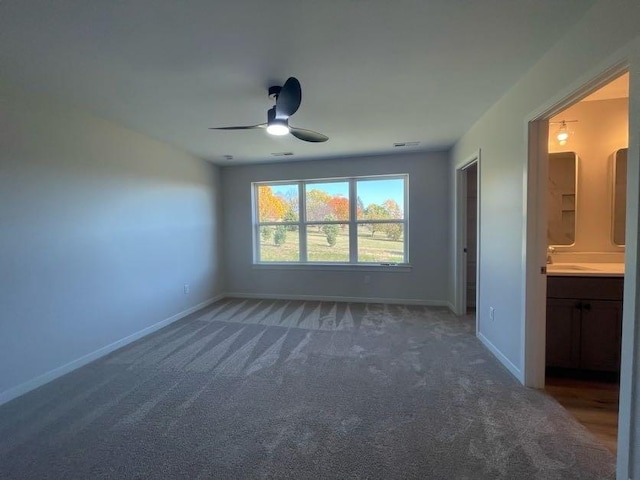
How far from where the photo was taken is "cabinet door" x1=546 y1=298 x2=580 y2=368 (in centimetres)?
239

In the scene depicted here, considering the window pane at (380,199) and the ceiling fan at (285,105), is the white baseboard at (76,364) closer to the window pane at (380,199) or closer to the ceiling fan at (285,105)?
the ceiling fan at (285,105)

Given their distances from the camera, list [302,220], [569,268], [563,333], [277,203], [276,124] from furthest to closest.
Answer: [277,203] → [302,220] → [569,268] → [563,333] → [276,124]

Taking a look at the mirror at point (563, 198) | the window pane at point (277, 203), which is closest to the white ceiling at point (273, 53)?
the mirror at point (563, 198)

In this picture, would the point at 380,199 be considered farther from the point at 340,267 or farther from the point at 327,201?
the point at 340,267

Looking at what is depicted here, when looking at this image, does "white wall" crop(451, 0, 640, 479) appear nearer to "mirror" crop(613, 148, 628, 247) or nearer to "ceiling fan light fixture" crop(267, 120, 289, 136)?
"mirror" crop(613, 148, 628, 247)

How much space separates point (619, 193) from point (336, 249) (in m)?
3.45

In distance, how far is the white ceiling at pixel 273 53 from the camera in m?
1.51

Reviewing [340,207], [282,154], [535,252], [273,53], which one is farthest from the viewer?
[340,207]

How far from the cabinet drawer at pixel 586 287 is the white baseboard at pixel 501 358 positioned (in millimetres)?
668

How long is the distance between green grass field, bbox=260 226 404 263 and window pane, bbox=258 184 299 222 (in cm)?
34

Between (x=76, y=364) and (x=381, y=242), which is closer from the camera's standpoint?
(x=76, y=364)

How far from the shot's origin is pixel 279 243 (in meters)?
5.12

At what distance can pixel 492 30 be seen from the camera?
1675 mm

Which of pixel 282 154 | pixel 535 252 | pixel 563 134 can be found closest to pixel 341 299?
pixel 282 154
